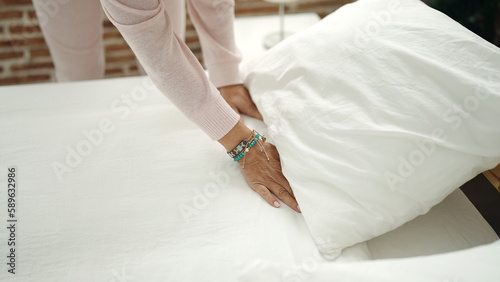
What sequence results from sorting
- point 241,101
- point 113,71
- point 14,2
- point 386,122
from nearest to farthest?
point 386,122, point 241,101, point 14,2, point 113,71

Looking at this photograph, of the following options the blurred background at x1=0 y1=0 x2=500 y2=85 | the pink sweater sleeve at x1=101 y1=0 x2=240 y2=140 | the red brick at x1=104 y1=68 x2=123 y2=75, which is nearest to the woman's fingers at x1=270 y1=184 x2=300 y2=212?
the pink sweater sleeve at x1=101 y1=0 x2=240 y2=140

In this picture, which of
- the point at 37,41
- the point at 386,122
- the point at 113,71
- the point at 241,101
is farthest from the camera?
the point at 113,71

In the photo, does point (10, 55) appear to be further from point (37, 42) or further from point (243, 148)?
point (243, 148)

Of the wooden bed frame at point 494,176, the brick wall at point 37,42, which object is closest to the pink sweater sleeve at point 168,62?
the wooden bed frame at point 494,176

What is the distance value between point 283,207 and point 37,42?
1.57m

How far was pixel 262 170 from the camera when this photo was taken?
33.7 inches

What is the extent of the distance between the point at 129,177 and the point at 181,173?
0.11 m

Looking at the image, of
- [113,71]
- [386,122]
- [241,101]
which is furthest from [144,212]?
[113,71]

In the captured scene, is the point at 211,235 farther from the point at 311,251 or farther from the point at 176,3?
the point at 176,3

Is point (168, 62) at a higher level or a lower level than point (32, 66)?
higher

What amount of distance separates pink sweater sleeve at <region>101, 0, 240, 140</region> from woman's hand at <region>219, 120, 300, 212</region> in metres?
0.03

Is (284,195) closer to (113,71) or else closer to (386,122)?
(386,122)

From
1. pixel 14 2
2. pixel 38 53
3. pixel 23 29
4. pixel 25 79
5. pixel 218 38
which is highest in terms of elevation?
pixel 218 38

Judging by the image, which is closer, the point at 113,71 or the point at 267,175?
the point at 267,175
